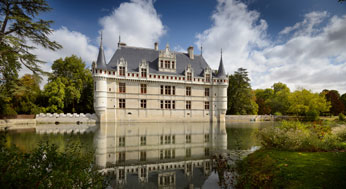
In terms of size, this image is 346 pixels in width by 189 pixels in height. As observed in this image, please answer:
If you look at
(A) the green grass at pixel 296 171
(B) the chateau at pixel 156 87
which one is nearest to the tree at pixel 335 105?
(B) the chateau at pixel 156 87

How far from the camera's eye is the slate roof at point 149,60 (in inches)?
1130

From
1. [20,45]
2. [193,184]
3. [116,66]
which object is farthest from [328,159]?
[116,66]

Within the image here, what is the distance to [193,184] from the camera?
209 inches

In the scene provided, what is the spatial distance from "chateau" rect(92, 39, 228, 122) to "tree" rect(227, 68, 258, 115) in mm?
7147

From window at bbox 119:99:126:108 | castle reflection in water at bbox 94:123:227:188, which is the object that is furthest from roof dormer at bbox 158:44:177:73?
castle reflection in water at bbox 94:123:227:188

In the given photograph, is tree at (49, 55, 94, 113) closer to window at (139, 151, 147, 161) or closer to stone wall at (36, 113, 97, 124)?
stone wall at (36, 113, 97, 124)

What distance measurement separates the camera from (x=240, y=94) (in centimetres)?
3772

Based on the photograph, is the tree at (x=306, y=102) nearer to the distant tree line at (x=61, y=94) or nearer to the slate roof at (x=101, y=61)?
the slate roof at (x=101, y=61)

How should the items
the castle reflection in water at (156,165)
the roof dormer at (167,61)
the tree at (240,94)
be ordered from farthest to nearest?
the tree at (240,94) < the roof dormer at (167,61) < the castle reflection in water at (156,165)

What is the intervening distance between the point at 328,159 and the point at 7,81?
62.3 feet

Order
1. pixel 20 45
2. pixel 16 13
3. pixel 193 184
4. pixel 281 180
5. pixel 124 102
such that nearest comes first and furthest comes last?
pixel 281 180
pixel 193 184
pixel 20 45
pixel 16 13
pixel 124 102

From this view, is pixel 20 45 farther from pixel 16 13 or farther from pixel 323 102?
pixel 323 102

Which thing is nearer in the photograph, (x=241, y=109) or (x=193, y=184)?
(x=193, y=184)

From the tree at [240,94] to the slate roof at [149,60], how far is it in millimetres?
8254
